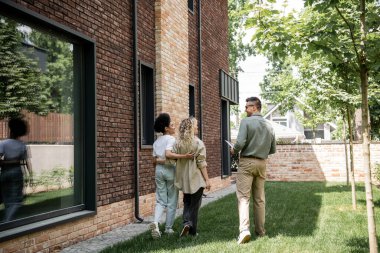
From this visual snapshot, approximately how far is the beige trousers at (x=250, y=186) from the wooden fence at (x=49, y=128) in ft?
8.48

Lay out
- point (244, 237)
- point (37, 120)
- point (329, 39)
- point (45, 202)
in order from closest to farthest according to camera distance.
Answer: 1. point (329, 39)
2. point (37, 120)
3. point (45, 202)
4. point (244, 237)

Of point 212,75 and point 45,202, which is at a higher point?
point 212,75

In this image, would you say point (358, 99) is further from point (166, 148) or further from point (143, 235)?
point (143, 235)

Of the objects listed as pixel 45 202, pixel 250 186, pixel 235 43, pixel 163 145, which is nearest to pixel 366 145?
pixel 250 186

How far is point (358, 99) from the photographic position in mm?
9227

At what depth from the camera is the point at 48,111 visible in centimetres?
610

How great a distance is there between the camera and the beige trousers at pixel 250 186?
6.52m

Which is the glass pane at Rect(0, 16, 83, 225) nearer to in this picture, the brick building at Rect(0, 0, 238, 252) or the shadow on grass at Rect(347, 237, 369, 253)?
the brick building at Rect(0, 0, 238, 252)

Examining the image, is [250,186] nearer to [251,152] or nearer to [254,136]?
[251,152]

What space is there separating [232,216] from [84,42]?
429 cm

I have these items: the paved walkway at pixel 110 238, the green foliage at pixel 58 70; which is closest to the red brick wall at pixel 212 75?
the paved walkway at pixel 110 238

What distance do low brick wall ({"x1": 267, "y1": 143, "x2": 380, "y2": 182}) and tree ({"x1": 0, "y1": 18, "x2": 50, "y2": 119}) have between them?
15200 millimetres

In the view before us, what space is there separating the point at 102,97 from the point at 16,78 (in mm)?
1911

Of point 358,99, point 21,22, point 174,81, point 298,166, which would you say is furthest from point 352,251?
point 298,166
